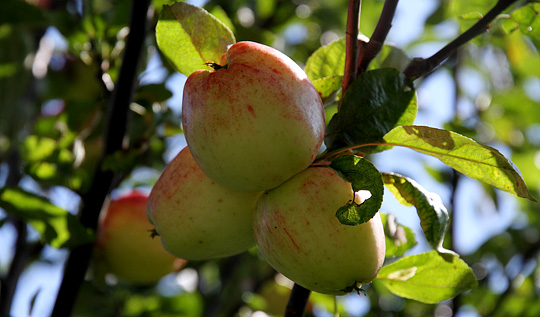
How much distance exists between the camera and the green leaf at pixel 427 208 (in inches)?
24.3

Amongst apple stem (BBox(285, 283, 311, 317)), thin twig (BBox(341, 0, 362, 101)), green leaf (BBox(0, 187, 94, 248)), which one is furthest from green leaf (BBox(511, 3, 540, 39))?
green leaf (BBox(0, 187, 94, 248))

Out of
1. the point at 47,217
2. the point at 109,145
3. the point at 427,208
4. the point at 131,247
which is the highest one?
the point at 427,208

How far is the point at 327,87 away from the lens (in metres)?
0.70

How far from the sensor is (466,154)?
614 mm

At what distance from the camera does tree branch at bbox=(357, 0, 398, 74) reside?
665mm

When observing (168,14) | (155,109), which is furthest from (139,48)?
(168,14)

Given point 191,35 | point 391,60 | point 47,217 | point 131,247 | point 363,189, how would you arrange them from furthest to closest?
point 131,247 → point 47,217 → point 391,60 → point 191,35 → point 363,189

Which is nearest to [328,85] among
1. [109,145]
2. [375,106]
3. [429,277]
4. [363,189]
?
[375,106]

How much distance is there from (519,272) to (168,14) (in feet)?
4.08

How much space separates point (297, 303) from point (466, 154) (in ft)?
0.90

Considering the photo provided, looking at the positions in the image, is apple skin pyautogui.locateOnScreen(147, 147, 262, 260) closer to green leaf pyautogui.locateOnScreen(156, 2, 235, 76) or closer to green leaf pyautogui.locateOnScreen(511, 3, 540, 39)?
green leaf pyautogui.locateOnScreen(156, 2, 235, 76)

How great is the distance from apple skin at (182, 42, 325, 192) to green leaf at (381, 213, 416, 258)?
0.19m

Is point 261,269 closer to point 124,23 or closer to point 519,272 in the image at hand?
point 519,272

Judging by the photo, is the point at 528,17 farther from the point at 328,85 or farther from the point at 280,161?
the point at 280,161
